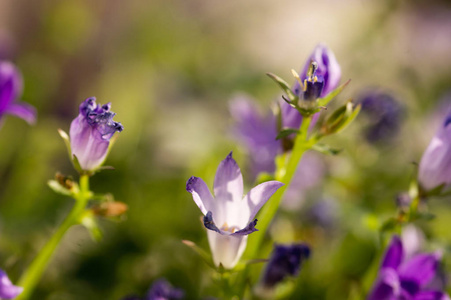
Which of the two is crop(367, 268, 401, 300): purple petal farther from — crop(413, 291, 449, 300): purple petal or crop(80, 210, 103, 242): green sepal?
crop(80, 210, 103, 242): green sepal

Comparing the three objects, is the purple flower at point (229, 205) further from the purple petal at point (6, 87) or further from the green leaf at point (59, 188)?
the purple petal at point (6, 87)

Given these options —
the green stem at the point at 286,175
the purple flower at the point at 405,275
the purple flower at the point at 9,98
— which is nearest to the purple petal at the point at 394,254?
the purple flower at the point at 405,275

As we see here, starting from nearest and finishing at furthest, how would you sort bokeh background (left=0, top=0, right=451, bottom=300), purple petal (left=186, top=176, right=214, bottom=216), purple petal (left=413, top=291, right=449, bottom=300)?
purple petal (left=186, top=176, right=214, bottom=216)
purple petal (left=413, top=291, right=449, bottom=300)
bokeh background (left=0, top=0, right=451, bottom=300)

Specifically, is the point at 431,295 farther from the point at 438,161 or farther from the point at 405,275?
the point at 438,161

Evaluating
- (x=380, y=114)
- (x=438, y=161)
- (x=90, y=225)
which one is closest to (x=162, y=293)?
(x=90, y=225)

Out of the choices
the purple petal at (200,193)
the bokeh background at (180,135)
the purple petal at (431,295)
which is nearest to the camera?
the purple petal at (200,193)

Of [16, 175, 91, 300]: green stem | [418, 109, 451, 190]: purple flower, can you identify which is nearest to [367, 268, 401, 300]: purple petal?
[418, 109, 451, 190]: purple flower

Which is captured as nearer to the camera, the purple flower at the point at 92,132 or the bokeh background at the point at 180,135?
the purple flower at the point at 92,132
